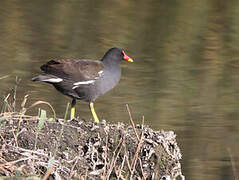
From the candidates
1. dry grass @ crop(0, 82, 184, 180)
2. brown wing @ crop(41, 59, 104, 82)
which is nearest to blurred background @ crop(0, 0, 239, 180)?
dry grass @ crop(0, 82, 184, 180)

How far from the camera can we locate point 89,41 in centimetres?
1060

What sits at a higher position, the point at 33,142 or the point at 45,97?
the point at 33,142

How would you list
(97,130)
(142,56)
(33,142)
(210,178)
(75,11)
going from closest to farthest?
(33,142)
(97,130)
(210,178)
(142,56)
(75,11)

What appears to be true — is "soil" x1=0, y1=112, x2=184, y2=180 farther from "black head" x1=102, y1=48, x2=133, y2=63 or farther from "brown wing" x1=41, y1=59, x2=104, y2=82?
"black head" x1=102, y1=48, x2=133, y2=63

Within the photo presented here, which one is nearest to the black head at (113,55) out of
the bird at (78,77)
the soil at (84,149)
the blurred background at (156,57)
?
the bird at (78,77)

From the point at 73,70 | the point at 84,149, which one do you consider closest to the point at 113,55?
the point at 73,70

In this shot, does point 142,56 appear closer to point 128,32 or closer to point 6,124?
point 128,32

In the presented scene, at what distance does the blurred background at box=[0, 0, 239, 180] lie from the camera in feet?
23.4

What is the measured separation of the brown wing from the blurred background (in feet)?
2.40

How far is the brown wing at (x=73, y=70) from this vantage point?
629 cm

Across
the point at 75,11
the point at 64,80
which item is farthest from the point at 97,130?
the point at 75,11

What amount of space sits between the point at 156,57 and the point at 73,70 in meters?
3.84

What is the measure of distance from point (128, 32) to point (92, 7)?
173 centimetres

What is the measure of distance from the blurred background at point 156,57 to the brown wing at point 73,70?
73 centimetres
